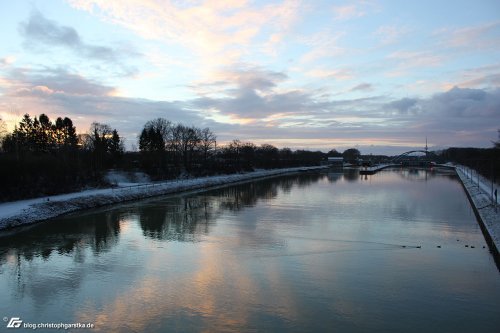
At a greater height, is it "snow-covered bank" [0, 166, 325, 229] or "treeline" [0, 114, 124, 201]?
"treeline" [0, 114, 124, 201]

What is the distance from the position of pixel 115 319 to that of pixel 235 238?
10.4 m

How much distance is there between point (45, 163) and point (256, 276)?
1197 inches

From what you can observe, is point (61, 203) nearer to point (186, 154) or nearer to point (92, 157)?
point (92, 157)

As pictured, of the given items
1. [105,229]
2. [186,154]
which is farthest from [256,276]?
[186,154]

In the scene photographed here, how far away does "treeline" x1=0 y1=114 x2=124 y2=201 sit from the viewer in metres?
32.3

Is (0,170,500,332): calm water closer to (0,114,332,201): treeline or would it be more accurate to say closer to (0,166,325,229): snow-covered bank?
(0,166,325,229): snow-covered bank

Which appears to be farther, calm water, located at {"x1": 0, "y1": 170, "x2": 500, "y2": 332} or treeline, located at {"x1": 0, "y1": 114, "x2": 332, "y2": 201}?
treeline, located at {"x1": 0, "y1": 114, "x2": 332, "y2": 201}

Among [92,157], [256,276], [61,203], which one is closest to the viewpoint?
[256,276]

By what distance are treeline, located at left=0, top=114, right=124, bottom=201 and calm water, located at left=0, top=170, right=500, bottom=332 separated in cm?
936

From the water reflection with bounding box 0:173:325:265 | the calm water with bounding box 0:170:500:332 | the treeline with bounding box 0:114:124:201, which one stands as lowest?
the water reflection with bounding box 0:173:325:265

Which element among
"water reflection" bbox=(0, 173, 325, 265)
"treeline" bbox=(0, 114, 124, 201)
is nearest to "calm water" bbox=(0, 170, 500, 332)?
"water reflection" bbox=(0, 173, 325, 265)

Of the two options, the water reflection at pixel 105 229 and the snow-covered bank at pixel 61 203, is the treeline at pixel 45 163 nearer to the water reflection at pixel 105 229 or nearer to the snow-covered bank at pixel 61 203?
the snow-covered bank at pixel 61 203

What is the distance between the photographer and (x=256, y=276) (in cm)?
1362

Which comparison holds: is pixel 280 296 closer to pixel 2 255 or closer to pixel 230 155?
pixel 2 255
